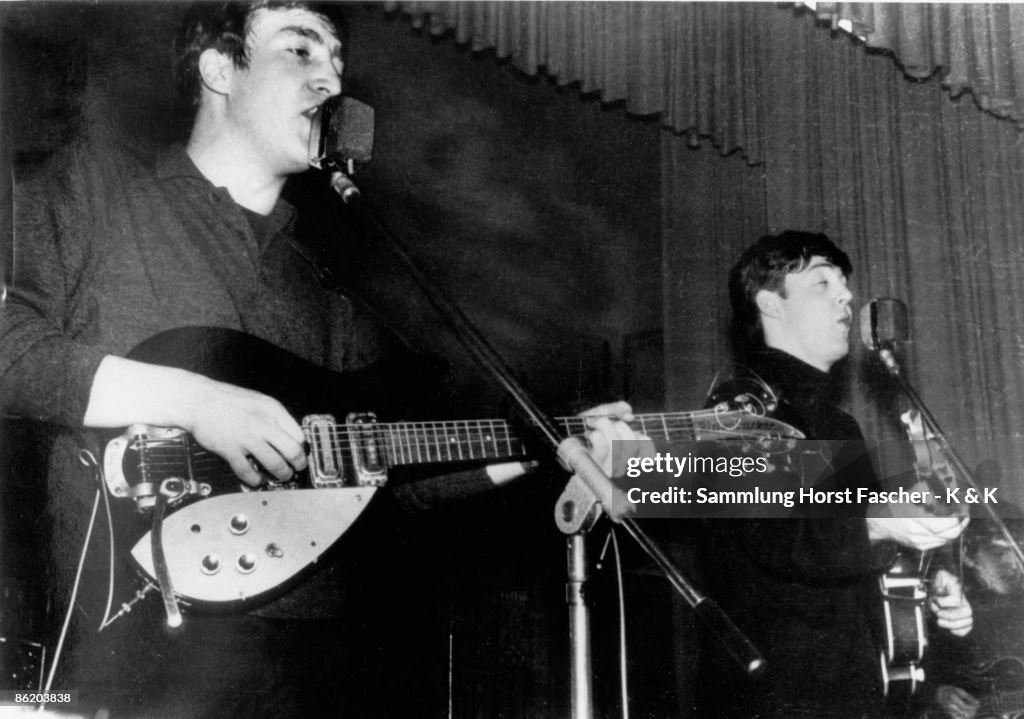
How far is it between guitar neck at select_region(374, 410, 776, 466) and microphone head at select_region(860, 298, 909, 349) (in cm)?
34

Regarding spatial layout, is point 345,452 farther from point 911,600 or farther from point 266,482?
point 911,600

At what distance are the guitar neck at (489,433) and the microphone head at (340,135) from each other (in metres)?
0.49

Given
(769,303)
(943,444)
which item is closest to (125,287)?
(769,303)

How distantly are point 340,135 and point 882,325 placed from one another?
1291 millimetres

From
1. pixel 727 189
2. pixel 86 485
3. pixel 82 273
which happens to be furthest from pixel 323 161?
pixel 727 189

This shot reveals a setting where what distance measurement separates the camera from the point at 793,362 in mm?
2090

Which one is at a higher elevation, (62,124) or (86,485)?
(62,124)

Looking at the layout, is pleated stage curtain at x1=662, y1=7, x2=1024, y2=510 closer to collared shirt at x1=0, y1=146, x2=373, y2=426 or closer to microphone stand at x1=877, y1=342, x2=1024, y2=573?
microphone stand at x1=877, y1=342, x2=1024, y2=573

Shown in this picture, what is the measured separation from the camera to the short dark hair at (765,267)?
214cm

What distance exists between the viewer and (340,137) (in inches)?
61.3

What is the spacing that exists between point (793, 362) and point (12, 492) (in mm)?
1599

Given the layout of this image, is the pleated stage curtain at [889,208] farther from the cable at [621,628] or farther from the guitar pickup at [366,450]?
the guitar pickup at [366,450]

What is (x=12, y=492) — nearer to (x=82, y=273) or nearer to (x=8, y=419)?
(x=8, y=419)

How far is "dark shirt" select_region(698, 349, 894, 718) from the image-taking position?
1887 mm
